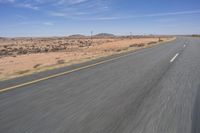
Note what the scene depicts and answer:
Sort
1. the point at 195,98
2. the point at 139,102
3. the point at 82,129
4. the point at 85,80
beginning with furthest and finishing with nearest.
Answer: the point at 85,80 < the point at 195,98 < the point at 139,102 < the point at 82,129

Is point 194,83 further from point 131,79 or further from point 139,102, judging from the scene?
point 139,102

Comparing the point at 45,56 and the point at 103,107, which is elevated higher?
the point at 103,107

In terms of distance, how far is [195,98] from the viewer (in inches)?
206

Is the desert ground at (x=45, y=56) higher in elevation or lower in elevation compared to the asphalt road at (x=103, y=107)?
lower

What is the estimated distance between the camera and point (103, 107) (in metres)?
4.49

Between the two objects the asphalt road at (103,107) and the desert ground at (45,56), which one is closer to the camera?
the asphalt road at (103,107)

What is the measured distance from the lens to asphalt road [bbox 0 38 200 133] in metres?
3.49

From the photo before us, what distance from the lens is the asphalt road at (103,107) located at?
11.5ft

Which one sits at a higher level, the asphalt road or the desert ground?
the asphalt road

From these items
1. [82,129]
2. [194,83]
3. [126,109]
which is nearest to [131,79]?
[194,83]

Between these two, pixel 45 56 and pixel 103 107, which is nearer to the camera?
pixel 103 107

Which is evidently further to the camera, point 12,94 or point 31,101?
point 12,94

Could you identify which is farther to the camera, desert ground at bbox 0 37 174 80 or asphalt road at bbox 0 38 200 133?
desert ground at bbox 0 37 174 80

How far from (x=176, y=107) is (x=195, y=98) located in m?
1.02
